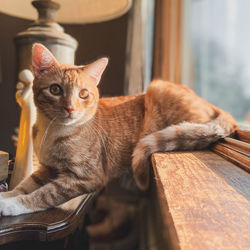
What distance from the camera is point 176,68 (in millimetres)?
1868

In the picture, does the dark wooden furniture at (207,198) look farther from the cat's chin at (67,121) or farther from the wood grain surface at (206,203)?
the cat's chin at (67,121)

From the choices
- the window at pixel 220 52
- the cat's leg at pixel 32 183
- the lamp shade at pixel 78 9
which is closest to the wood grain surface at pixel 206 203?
the cat's leg at pixel 32 183

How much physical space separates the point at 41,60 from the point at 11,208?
0.48 meters

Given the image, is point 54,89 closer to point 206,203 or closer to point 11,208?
point 11,208

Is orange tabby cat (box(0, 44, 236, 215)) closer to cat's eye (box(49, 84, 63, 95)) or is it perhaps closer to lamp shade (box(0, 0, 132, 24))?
cat's eye (box(49, 84, 63, 95))

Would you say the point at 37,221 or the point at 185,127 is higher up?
the point at 185,127

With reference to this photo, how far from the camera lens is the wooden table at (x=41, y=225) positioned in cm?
61

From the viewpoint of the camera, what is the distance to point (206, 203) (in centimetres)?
46

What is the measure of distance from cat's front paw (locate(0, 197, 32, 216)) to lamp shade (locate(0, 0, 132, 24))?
870 mm

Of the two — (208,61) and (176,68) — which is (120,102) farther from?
(208,61)

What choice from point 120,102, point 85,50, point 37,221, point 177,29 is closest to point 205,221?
point 37,221

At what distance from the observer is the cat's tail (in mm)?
1010

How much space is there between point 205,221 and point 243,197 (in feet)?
0.47

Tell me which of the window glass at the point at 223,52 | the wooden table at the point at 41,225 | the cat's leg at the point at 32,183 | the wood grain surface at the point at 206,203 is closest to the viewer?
the wood grain surface at the point at 206,203
